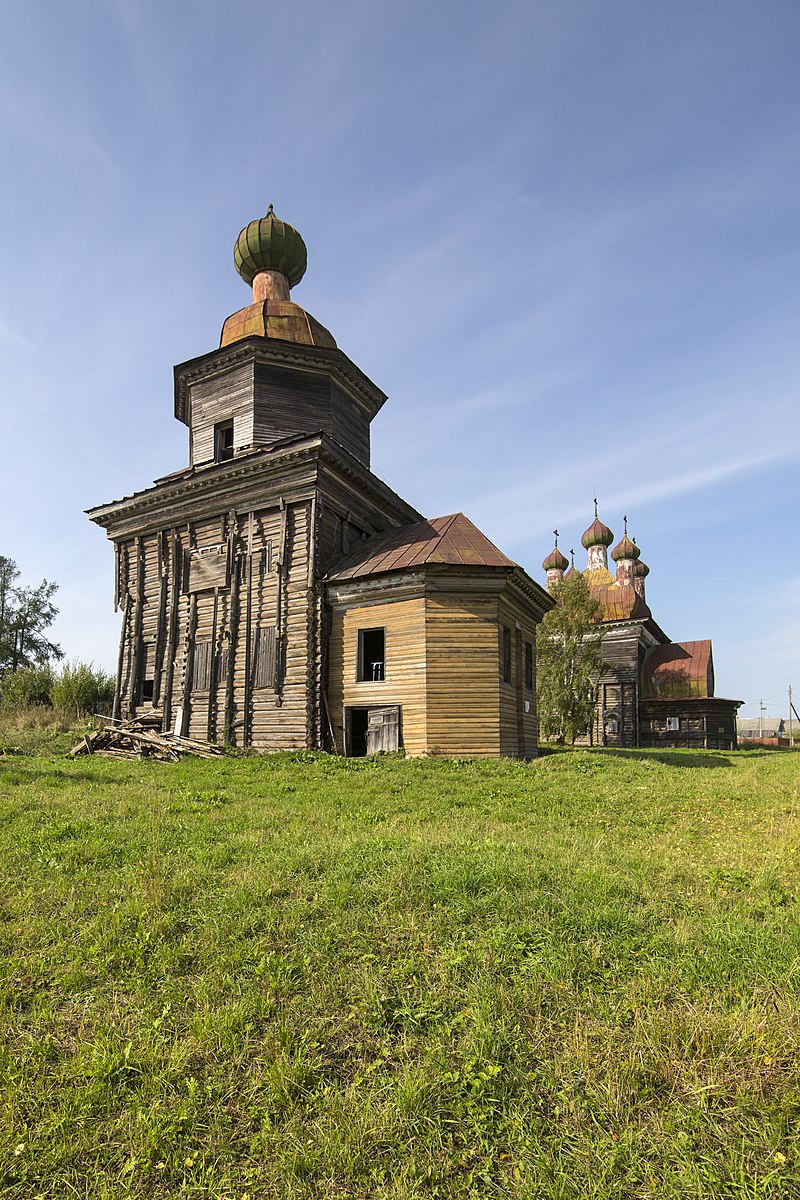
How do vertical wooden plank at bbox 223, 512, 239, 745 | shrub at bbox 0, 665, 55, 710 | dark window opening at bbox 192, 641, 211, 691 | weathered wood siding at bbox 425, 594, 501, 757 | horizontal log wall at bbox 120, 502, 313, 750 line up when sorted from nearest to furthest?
weathered wood siding at bbox 425, 594, 501, 757 < horizontal log wall at bbox 120, 502, 313, 750 < vertical wooden plank at bbox 223, 512, 239, 745 < dark window opening at bbox 192, 641, 211, 691 < shrub at bbox 0, 665, 55, 710

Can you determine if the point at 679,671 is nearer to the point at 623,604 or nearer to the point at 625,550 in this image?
the point at 623,604

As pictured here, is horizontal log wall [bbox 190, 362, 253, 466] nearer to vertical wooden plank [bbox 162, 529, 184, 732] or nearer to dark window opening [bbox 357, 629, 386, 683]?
vertical wooden plank [bbox 162, 529, 184, 732]

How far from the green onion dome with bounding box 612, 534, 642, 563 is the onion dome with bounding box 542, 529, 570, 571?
4266 millimetres

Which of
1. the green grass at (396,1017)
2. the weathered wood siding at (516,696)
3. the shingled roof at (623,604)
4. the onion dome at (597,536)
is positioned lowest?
the green grass at (396,1017)

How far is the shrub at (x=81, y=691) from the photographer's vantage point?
26.0 meters

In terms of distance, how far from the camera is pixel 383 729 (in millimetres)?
17438

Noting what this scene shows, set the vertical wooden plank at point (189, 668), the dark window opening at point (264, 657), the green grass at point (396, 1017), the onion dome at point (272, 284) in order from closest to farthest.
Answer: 1. the green grass at point (396, 1017)
2. the dark window opening at point (264, 657)
3. the vertical wooden plank at point (189, 668)
4. the onion dome at point (272, 284)

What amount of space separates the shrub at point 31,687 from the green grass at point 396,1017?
22.9 meters

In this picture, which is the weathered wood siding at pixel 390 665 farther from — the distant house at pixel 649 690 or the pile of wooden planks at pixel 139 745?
the distant house at pixel 649 690

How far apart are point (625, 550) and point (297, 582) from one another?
32954 millimetres

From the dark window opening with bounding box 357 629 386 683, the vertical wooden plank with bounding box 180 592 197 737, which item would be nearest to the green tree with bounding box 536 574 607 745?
the dark window opening with bounding box 357 629 386 683

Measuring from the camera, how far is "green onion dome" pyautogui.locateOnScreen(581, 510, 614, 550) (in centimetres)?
4606

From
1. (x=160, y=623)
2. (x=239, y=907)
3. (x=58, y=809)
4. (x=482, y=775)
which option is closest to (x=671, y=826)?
(x=482, y=775)

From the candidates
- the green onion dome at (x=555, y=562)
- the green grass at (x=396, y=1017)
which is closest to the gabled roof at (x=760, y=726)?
the green onion dome at (x=555, y=562)
